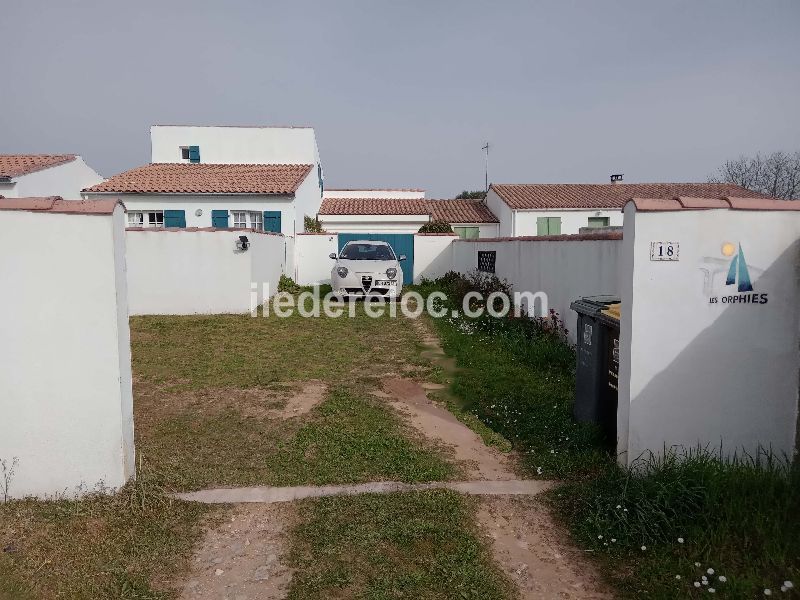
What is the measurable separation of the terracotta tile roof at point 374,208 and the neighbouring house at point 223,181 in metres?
1.01

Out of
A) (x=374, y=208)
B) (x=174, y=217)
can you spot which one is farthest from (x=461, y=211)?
(x=174, y=217)

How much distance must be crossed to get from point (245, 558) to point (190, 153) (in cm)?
2640

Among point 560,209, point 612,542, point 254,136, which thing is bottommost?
point 612,542

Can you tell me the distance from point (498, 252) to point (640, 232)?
34.3 ft

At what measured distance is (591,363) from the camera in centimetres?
500

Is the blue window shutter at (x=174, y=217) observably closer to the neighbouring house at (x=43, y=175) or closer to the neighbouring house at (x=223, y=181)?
the neighbouring house at (x=223, y=181)

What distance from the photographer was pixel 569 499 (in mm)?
3998

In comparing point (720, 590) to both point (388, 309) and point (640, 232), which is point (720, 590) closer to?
point (640, 232)

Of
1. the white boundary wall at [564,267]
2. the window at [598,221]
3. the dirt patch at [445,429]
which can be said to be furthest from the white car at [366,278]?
the window at [598,221]

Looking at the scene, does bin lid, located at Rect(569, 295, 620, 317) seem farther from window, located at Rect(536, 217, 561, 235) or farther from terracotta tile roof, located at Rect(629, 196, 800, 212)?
window, located at Rect(536, 217, 561, 235)

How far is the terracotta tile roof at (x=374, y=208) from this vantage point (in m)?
26.3

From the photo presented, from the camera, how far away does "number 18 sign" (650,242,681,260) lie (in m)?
4.02

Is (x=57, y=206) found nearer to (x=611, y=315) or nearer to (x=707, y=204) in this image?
(x=611, y=315)

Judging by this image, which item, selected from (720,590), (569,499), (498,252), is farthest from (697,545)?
(498,252)
